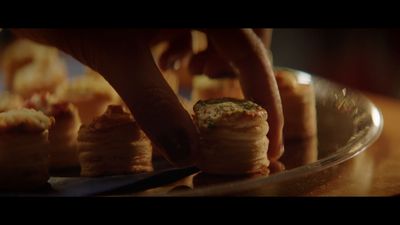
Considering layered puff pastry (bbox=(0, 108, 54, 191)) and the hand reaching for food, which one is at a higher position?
the hand reaching for food

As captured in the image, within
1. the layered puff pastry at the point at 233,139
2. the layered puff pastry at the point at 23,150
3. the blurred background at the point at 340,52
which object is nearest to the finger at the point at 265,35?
the blurred background at the point at 340,52

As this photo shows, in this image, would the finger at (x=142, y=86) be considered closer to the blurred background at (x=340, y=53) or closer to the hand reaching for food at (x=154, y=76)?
the hand reaching for food at (x=154, y=76)

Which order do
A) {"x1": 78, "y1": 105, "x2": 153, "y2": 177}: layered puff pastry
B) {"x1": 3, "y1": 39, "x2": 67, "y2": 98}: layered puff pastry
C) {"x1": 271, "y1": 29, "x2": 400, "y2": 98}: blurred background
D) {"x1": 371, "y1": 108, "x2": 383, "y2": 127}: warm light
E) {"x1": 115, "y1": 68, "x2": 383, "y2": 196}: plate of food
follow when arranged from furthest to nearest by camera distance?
{"x1": 3, "y1": 39, "x2": 67, "y2": 98}: layered puff pastry
{"x1": 271, "y1": 29, "x2": 400, "y2": 98}: blurred background
{"x1": 371, "y1": 108, "x2": 383, "y2": 127}: warm light
{"x1": 78, "y1": 105, "x2": 153, "y2": 177}: layered puff pastry
{"x1": 115, "y1": 68, "x2": 383, "y2": 196}: plate of food

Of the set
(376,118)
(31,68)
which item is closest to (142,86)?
(376,118)

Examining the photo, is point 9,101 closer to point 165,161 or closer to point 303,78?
point 165,161

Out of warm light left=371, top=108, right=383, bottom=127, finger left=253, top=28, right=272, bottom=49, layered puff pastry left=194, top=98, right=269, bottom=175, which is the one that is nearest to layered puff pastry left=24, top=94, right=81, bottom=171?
layered puff pastry left=194, top=98, right=269, bottom=175

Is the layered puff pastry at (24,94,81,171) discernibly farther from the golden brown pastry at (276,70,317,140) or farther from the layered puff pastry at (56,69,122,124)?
the golden brown pastry at (276,70,317,140)
